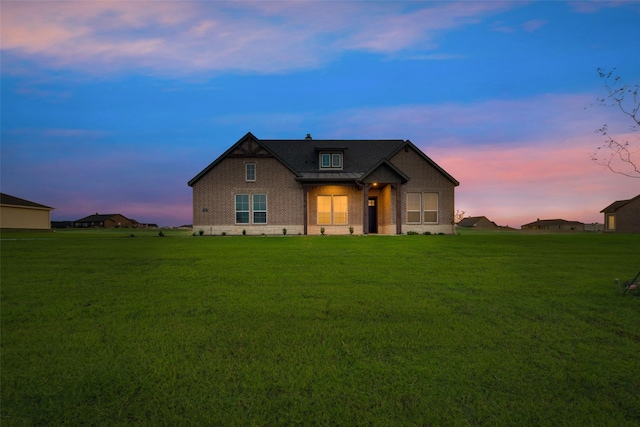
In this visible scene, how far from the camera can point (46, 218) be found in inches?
1871

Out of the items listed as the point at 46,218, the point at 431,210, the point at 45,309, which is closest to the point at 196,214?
the point at 431,210

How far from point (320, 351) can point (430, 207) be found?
80.6ft

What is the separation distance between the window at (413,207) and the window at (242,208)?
39.1 feet

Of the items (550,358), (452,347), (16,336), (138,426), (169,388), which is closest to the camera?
(138,426)

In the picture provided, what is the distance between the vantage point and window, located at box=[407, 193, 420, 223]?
27.0 m

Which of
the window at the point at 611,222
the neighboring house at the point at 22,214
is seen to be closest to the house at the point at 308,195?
the neighboring house at the point at 22,214

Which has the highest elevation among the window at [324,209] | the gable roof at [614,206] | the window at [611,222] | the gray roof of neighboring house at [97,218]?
the gray roof of neighboring house at [97,218]

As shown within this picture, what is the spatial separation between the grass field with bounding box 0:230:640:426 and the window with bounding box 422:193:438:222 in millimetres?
18866

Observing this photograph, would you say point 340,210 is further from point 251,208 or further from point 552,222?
point 552,222

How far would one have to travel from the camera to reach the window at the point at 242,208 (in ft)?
87.2

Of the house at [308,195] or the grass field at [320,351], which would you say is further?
the house at [308,195]

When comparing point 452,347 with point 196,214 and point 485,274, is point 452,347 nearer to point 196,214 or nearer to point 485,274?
point 485,274

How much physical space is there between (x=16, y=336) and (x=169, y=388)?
2892 millimetres

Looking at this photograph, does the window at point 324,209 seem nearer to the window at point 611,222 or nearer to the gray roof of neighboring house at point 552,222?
the window at point 611,222
